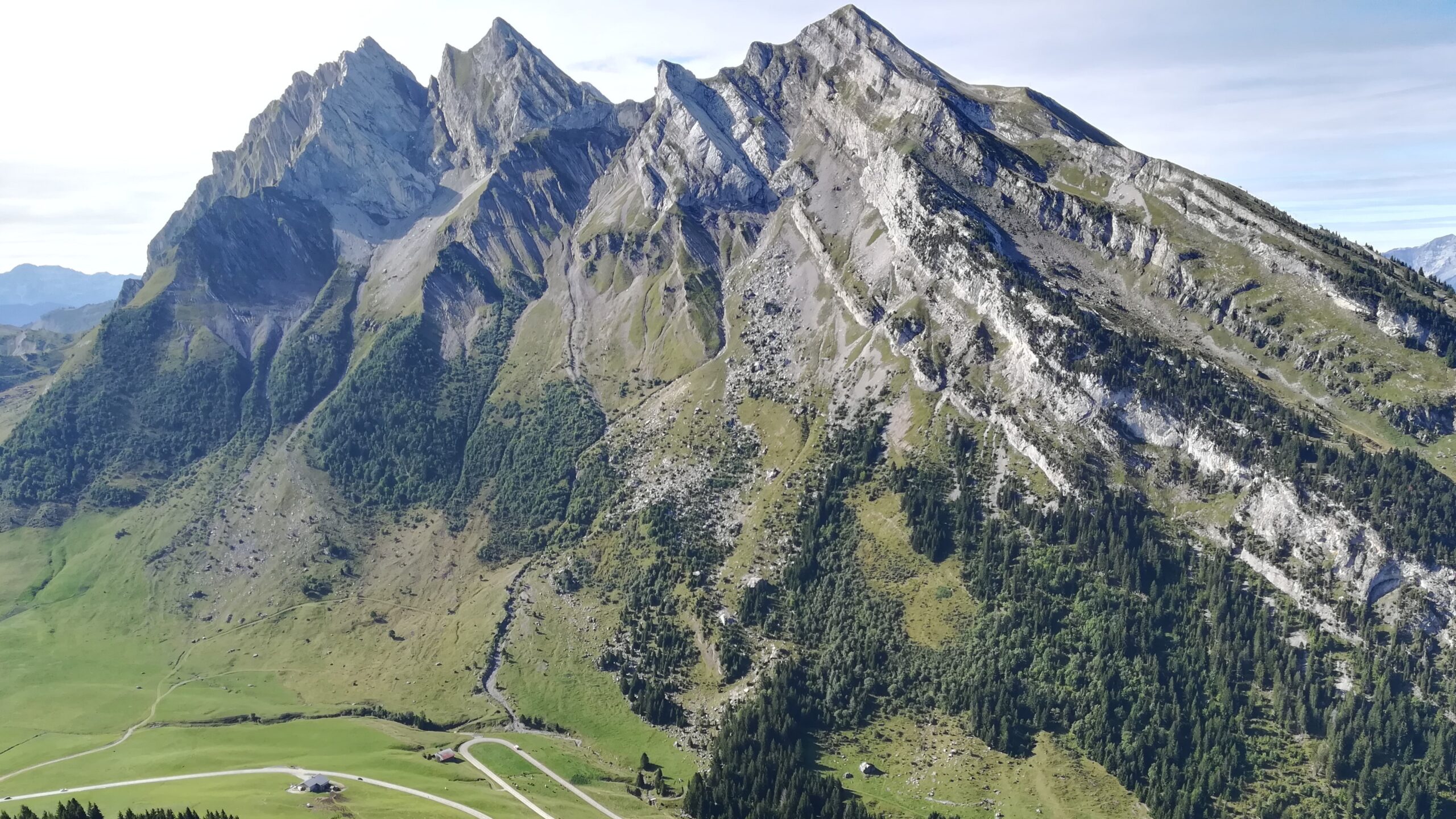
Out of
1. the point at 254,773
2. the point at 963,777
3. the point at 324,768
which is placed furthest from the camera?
the point at 324,768

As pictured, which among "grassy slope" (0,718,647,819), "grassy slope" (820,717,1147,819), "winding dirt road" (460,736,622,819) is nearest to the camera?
"grassy slope" (0,718,647,819)

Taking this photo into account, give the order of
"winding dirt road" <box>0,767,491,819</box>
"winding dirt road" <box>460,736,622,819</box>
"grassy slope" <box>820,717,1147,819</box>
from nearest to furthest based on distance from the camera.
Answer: "grassy slope" <box>820,717,1147,819</box>, "winding dirt road" <box>460,736,622,819</box>, "winding dirt road" <box>0,767,491,819</box>

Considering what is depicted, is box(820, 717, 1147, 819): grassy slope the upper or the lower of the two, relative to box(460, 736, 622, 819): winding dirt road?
upper

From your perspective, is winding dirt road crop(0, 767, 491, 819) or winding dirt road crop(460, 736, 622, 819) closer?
winding dirt road crop(460, 736, 622, 819)

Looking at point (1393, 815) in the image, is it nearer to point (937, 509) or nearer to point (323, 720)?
point (937, 509)

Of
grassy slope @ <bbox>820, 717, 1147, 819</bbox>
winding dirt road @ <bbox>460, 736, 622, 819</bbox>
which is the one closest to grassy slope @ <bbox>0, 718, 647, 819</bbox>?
winding dirt road @ <bbox>460, 736, 622, 819</bbox>

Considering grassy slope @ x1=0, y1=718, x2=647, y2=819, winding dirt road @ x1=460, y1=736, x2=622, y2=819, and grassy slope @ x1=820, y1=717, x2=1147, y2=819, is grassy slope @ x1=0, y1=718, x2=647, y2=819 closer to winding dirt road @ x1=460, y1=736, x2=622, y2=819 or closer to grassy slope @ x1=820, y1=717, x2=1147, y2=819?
winding dirt road @ x1=460, y1=736, x2=622, y2=819

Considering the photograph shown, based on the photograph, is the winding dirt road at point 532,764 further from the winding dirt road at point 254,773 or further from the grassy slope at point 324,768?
the winding dirt road at point 254,773

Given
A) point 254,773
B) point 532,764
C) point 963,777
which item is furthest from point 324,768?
point 963,777

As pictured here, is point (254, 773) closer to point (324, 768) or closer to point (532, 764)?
point (324, 768)

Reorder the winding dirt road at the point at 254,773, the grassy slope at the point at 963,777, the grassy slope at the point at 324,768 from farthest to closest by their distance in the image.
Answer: the winding dirt road at the point at 254,773 → the grassy slope at the point at 963,777 → the grassy slope at the point at 324,768

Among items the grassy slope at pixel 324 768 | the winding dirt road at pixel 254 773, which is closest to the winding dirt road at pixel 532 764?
the grassy slope at pixel 324 768

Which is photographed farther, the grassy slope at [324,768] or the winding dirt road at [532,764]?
the winding dirt road at [532,764]

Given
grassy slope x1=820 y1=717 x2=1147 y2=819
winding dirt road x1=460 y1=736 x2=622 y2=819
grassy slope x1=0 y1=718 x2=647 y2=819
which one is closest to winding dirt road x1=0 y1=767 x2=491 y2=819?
grassy slope x1=0 y1=718 x2=647 y2=819
